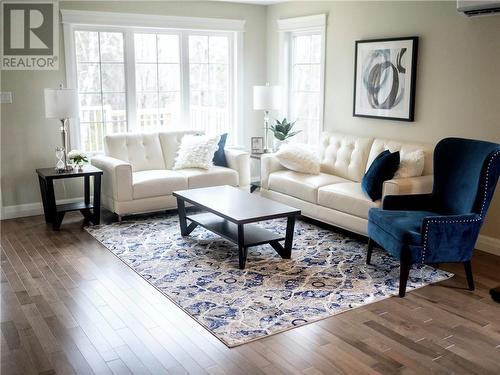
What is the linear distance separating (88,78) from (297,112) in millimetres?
2624

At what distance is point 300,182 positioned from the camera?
5453 millimetres

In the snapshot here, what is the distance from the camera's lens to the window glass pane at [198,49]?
675 centimetres

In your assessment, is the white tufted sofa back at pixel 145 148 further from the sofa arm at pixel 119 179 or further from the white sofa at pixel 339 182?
the white sofa at pixel 339 182

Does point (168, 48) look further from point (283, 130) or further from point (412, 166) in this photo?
point (412, 166)

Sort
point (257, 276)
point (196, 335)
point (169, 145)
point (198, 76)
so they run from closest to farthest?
point (196, 335), point (257, 276), point (169, 145), point (198, 76)

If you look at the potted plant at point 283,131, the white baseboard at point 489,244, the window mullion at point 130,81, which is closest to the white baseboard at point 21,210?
the window mullion at point 130,81

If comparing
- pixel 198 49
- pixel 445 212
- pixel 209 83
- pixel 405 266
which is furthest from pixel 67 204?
pixel 445 212

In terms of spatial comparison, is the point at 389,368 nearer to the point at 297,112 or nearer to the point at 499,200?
the point at 499,200

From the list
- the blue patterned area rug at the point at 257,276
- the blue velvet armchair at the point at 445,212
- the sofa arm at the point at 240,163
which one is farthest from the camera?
the sofa arm at the point at 240,163

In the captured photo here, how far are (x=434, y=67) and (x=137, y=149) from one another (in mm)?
3250

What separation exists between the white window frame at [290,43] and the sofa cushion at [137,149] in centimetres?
185

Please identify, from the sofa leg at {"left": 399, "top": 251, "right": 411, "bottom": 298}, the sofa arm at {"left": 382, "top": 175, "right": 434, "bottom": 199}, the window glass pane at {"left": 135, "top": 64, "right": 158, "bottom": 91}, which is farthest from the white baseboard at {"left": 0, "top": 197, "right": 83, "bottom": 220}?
the sofa leg at {"left": 399, "top": 251, "right": 411, "bottom": 298}

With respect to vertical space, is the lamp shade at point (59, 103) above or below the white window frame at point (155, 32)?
below

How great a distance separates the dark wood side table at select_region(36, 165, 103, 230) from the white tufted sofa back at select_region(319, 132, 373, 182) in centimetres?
242
